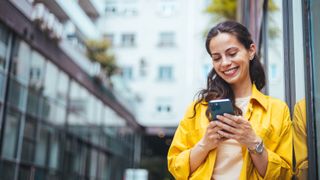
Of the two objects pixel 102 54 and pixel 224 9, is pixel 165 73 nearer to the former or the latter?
pixel 102 54

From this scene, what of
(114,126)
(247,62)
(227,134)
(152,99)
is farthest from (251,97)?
(152,99)

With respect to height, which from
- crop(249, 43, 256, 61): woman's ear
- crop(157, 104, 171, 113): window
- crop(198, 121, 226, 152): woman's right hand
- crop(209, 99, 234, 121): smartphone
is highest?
crop(157, 104, 171, 113): window

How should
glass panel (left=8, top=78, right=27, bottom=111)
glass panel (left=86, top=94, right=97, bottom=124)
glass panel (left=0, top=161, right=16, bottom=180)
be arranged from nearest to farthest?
glass panel (left=0, top=161, right=16, bottom=180)
glass panel (left=8, top=78, right=27, bottom=111)
glass panel (left=86, top=94, right=97, bottom=124)

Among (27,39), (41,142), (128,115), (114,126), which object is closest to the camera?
(27,39)

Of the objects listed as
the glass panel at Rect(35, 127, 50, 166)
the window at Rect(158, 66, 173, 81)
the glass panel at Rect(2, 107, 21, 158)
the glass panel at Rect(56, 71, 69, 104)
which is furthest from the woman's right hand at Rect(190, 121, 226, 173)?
the window at Rect(158, 66, 173, 81)

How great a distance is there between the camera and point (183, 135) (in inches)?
81.2

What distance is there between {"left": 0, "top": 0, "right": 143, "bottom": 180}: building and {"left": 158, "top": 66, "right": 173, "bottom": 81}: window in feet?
16.2

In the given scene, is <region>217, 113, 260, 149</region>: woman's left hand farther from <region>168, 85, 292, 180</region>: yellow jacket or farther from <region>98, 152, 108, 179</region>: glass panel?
<region>98, 152, 108, 179</region>: glass panel

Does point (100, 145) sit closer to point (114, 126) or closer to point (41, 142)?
point (114, 126)

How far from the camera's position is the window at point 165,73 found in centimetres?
2586

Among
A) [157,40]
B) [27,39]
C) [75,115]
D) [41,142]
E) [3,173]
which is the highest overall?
[157,40]

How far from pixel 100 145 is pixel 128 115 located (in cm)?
345

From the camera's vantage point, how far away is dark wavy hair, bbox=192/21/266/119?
2064 mm

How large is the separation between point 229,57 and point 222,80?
5.7 inches
